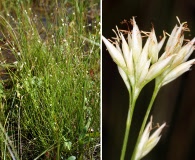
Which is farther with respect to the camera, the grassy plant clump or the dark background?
the grassy plant clump

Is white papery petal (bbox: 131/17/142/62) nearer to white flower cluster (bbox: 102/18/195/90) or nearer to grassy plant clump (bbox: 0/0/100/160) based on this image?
white flower cluster (bbox: 102/18/195/90)

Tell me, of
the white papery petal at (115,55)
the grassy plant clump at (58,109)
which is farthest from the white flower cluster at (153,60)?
the grassy plant clump at (58,109)

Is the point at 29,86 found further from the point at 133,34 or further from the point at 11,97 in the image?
the point at 133,34

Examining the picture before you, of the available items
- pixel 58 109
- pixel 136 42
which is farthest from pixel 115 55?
pixel 58 109

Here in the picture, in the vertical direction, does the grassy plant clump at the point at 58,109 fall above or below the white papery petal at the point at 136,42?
below

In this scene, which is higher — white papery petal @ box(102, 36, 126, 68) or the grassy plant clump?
white papery petal @ box(102, 36, 126, 68)

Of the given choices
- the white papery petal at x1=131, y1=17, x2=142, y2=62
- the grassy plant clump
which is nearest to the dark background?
the white papery petal at x1=131, y1=17, x2=142, y2=62

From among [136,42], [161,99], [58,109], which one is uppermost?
[136,42]

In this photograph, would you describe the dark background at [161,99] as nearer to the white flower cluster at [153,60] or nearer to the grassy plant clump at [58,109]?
the white flower cluster at [153,60]

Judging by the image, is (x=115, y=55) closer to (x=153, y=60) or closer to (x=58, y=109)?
(x=153, y=60)
